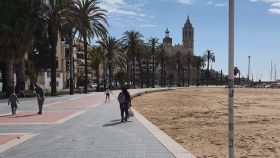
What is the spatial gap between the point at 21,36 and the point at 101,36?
848 inches

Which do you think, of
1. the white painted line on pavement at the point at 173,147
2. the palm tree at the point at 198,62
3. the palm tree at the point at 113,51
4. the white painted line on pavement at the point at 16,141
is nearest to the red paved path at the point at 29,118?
the white painted line on pavement at the point at 16,141

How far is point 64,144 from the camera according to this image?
13.0m

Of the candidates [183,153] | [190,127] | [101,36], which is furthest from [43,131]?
[101,36]

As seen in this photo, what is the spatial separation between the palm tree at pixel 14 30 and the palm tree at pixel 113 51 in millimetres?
45083

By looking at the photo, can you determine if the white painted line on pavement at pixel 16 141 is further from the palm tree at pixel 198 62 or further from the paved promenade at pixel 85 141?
the palm tree at pixel 198 62

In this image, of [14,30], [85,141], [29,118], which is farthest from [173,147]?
[14,30]

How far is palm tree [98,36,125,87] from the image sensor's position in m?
95.4

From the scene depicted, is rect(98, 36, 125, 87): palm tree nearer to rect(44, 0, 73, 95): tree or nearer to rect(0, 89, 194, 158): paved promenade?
rect(44, 0, 73, 95): tree

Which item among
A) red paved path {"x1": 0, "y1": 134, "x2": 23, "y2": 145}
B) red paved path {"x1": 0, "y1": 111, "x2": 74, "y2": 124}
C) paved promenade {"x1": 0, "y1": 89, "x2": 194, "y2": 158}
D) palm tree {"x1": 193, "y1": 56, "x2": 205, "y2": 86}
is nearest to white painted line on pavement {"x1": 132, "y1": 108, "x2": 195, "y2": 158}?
paved promenade {"x1": 0, "y1": 89, "x2": 194, "y2": 158}

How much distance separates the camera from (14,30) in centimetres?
4488

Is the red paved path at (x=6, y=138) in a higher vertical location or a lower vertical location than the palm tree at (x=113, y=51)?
lower

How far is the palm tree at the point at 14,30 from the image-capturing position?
44.8 metres

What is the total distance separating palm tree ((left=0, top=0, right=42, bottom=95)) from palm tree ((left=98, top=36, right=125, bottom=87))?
148 feet

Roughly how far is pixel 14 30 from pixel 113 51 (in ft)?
176
